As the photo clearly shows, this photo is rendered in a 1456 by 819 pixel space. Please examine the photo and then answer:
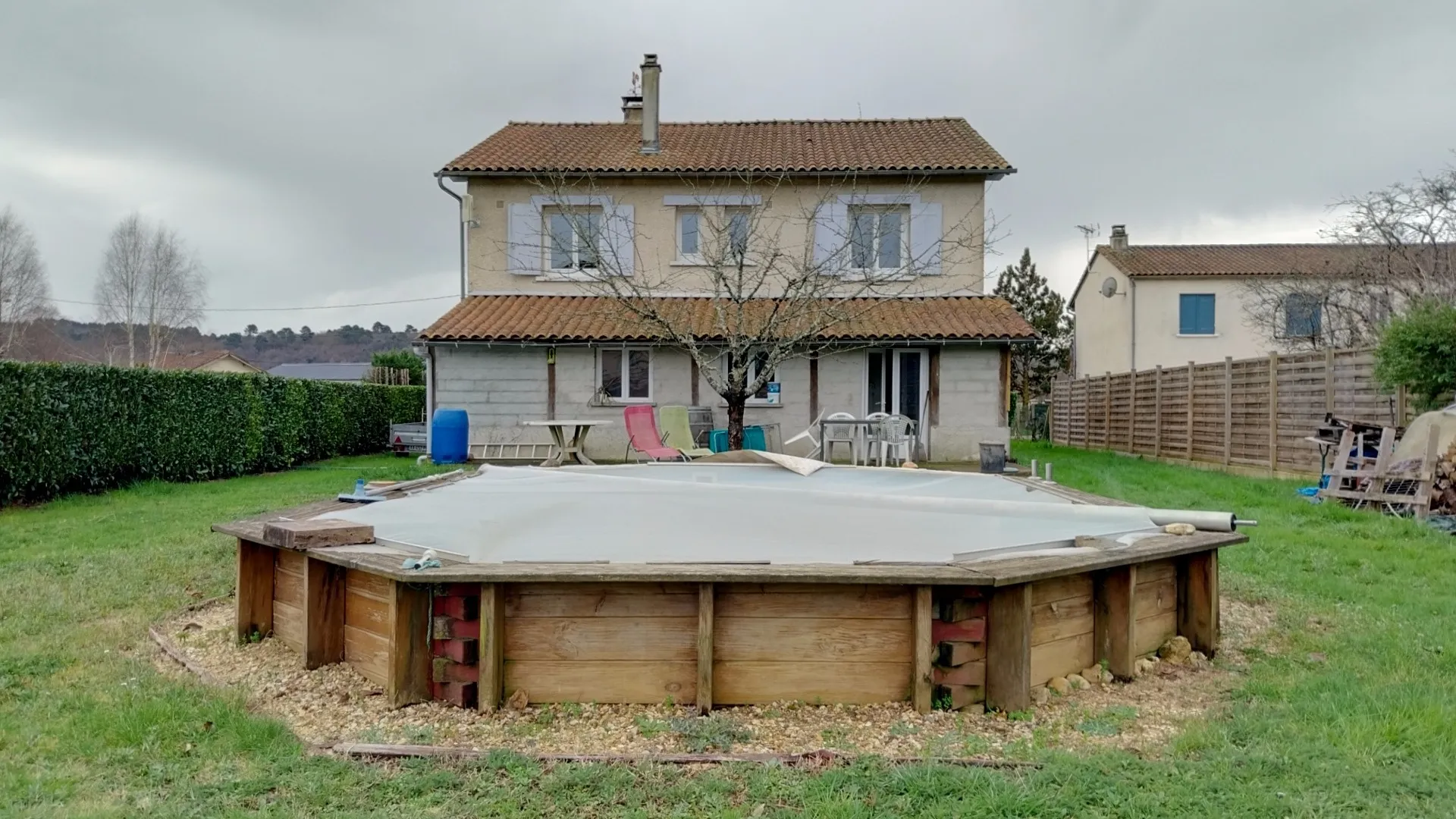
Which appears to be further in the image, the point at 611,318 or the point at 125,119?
the point at 125,119

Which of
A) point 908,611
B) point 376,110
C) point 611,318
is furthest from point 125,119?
point 908,611

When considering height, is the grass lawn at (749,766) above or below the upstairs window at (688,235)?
below

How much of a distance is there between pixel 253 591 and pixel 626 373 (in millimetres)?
10503

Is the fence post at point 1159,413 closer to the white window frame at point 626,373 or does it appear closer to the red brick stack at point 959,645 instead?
the white window frame at point 626,373

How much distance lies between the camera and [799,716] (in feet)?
10.3

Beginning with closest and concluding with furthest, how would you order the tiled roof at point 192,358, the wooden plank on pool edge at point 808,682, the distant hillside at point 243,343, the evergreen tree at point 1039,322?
the wooden plank on pool edge at point 808,682, the evergreen tree at point 1039,322, the distant hillside at point 243,343, the tiled roof at point 192,358

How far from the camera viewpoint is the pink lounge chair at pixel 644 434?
10609 millimetres

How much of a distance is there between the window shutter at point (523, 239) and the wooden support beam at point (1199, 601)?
41.9 ft

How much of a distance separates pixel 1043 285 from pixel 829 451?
80.3ft

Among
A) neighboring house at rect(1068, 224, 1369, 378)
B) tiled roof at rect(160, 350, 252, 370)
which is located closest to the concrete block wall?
neighboring house at rect(1068, 224, 1369, 378)

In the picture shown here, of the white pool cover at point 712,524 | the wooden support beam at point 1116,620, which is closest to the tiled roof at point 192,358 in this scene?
the white pool cover at point 712,524

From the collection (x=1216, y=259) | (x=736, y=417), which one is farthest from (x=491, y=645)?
(x=1216, y=259)

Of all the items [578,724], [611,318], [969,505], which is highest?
[611,318]

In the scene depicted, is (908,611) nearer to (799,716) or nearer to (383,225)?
(799,716)
